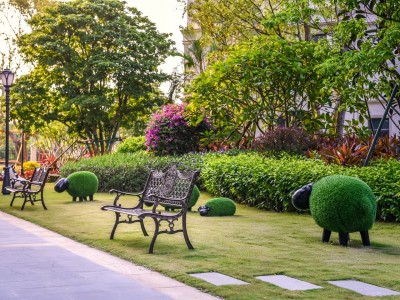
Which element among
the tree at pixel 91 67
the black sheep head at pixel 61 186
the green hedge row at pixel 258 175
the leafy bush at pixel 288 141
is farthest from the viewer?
the tree at pixel 91 67

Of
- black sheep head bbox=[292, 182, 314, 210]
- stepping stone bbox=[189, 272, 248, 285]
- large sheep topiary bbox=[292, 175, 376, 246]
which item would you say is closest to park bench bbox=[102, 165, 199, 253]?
black sheep head bbox=[292, 182, 314, 210]

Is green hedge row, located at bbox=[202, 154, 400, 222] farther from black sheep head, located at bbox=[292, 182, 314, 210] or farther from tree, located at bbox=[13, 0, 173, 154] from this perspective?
tree, located at bbox=[13, 0, 173, 154]

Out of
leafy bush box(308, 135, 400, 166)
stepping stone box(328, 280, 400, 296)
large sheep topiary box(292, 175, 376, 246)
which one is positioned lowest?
stepping stone box(328, 280, 400, 296)

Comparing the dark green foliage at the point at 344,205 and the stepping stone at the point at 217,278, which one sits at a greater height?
the dark green foliage at the point at 344,205

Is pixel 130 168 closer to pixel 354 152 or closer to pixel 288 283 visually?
pixel 354 152

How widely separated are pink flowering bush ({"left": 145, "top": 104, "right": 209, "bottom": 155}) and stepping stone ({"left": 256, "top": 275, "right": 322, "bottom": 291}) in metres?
17.9

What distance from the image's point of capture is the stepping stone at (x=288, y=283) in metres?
7.58

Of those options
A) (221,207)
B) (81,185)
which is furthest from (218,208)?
(81,185)

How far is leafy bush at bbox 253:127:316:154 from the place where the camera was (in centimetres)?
2200

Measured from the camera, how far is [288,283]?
7.81 meters

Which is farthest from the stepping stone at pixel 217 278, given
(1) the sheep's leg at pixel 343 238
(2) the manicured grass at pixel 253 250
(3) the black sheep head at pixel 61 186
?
(3) the black sheep head at pixel 61 186

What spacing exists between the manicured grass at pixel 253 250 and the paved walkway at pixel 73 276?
0.28 meters

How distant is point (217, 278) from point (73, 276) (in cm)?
157

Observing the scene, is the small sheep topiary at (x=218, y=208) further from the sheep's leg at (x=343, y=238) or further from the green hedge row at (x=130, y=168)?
the green hedge row at (x=130, y=168)
